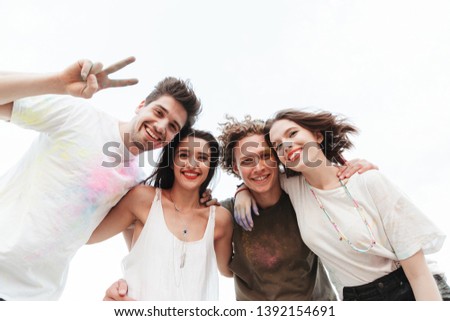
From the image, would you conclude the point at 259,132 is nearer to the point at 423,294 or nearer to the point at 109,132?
the point at 109,132

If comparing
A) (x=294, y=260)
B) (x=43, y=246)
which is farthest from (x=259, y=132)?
(x=43, y=246)

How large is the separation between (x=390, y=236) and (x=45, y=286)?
2344mm

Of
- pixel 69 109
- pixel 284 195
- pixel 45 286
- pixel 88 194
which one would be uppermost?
pixel 69 109

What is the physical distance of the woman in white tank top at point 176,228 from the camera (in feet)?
9.27

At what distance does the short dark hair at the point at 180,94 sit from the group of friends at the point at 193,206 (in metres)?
0.01

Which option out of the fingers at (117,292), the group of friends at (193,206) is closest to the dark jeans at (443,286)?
the group of friends at (193,206)

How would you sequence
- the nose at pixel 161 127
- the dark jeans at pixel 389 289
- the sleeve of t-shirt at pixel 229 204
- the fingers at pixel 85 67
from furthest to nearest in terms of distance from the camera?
1. the sleeve of t-shirt at pixel 229 204
2. the nose at pixel 161 127
3. the dark jeans at pixel 389 289
4. the fingers at pixel 85 67

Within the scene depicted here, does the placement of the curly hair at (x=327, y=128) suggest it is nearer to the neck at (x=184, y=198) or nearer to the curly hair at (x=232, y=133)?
the curly hair at (x=232, y=133)

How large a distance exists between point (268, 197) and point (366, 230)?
86 cm

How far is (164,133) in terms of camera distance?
121 inches

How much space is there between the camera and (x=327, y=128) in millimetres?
3205

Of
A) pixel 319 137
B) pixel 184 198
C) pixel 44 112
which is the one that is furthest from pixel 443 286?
pixel 44 112

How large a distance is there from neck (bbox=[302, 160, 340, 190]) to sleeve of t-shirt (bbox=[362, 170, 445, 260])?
1.07 feet

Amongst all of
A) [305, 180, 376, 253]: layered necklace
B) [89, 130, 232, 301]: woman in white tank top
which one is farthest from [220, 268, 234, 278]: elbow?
[305, 180, 376, 253]: layered necklace
